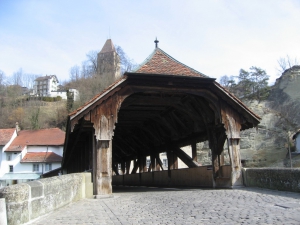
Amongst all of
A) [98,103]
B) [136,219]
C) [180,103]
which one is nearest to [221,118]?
[180,103]

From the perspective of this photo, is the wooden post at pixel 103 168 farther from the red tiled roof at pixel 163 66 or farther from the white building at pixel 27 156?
the white building at pixel 27 156

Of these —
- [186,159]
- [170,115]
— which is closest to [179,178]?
[186,159]

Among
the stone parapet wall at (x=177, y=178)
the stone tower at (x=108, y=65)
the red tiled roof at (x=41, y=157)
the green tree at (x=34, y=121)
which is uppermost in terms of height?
the stone tower at (x=108, y=65)

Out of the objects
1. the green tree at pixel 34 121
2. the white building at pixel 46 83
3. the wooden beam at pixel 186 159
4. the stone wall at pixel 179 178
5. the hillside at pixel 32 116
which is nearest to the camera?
the stone wall at pixel 179 178

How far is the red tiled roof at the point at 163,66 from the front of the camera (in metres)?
11.5

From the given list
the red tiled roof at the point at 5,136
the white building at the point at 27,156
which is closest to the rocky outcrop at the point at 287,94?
the white building at the point at 27,156

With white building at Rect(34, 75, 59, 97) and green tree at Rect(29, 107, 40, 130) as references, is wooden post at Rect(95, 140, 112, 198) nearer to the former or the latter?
green tree at Rect(29, 107, 40, 130)

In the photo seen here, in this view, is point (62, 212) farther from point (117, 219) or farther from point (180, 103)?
point (180, 103)

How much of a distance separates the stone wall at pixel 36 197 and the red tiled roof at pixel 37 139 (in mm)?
34878

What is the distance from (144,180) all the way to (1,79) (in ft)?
220

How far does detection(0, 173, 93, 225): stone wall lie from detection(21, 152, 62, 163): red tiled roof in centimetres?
3284

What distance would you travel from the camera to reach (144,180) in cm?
2077

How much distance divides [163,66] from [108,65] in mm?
60511

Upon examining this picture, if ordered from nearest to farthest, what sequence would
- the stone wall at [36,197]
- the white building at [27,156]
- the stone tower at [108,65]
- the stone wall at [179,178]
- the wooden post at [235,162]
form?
the stone wall at [36,197]
the wooden post at [235,162]
the stone wall at [179,178]
the white building at [27,156]
the stone tower at [108,65]
